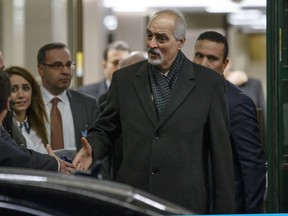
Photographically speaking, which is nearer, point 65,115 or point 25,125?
point 25,125

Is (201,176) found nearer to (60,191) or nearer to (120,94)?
(120,94)

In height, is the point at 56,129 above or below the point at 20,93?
below

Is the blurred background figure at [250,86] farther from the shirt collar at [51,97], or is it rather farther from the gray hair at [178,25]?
the gray hair at [178,25]

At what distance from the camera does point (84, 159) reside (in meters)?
6.67

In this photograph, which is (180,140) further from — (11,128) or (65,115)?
(65,115)

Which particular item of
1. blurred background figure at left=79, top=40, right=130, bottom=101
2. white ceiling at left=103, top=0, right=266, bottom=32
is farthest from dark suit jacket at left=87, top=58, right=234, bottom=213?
white ceiling at left=103, top=0, right=266, bottom=32

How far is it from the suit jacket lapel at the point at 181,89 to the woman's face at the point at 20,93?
72.2 inches

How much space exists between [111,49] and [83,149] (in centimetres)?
606

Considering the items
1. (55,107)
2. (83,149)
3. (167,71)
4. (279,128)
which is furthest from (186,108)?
(55,107)

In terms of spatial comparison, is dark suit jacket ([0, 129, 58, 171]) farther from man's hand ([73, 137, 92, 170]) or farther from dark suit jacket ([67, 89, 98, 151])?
dark suit jacket ([67, 89, 98, 151])

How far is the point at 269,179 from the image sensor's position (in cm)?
788

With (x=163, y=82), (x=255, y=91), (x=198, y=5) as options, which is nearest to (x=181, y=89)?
(x=163, y=82)

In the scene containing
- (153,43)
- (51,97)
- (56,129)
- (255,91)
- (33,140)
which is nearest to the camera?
(153,43)

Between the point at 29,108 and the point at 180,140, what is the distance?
208 centimetres
